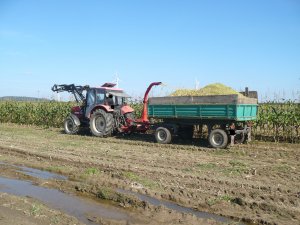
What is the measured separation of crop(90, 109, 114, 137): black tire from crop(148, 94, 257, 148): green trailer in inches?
84.2

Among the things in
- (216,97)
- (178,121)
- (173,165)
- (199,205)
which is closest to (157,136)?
(178,121)

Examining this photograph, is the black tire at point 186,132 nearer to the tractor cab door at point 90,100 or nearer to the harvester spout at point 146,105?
the harvester spout at point 146,105

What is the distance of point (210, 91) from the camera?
42.4 feet

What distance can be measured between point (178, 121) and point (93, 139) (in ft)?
11.7

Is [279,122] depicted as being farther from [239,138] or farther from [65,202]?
[65,202]

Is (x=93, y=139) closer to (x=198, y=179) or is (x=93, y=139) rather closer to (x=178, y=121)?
(x=178, y=121)

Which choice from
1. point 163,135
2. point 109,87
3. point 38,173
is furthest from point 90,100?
point 38,173

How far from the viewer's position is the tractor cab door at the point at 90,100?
1497 cm

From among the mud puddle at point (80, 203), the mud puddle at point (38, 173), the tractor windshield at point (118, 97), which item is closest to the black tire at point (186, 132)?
the tractor windshield at point (118, 97)

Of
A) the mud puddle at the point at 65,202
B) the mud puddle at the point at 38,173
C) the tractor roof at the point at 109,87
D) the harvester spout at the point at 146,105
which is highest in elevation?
the tractor roof at the point at 109,87

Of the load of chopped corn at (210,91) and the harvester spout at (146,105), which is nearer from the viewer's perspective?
the load of chopped corn at (210,91)

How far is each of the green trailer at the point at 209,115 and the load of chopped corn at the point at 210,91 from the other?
3.04 ft

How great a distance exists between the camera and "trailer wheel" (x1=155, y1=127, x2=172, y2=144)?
12.6 metres

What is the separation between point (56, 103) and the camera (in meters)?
21.6
